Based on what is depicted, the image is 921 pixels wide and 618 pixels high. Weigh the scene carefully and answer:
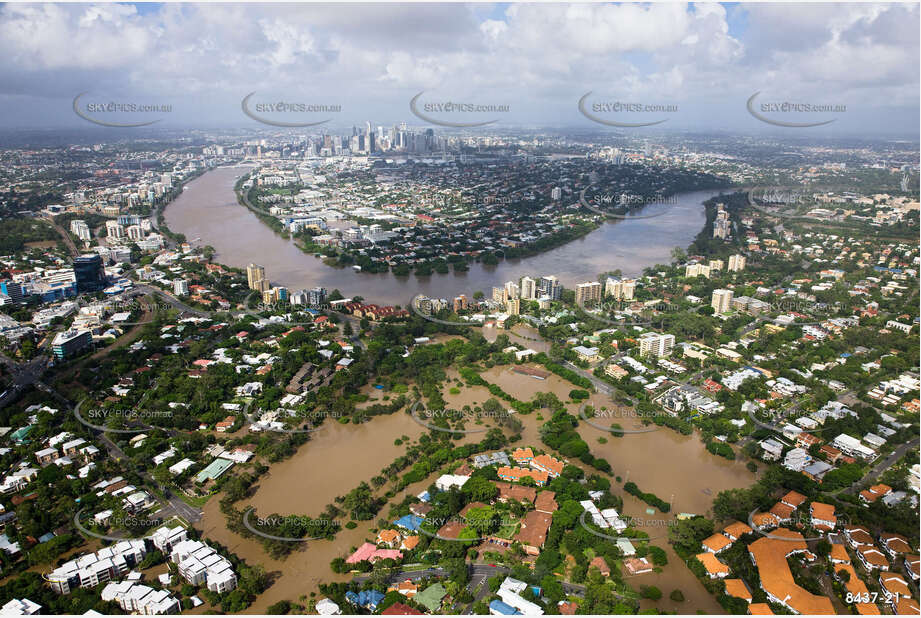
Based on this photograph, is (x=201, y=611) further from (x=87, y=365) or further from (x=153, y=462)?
(x=87, y=365)

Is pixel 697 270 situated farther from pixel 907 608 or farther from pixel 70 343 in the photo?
pixel 70 343

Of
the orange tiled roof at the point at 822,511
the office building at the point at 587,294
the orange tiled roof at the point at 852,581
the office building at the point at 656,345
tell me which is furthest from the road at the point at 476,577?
the office building at the point at 587,294

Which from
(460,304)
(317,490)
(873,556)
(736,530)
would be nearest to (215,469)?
(317,490)

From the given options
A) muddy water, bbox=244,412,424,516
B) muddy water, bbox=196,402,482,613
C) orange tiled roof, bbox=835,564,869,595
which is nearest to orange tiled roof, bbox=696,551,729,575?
orange tiled roof, bbox=835,564,869,595

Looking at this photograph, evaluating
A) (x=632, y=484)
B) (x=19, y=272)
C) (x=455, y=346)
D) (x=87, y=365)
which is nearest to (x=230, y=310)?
(x=87, y=365)

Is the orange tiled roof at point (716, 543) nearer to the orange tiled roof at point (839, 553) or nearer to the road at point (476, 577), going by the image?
the orange tiled roof at point (839, 553)

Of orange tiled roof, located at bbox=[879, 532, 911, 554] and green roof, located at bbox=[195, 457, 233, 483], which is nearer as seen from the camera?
orange tiled roof, located at bbox=[879, 532, 911, 554]

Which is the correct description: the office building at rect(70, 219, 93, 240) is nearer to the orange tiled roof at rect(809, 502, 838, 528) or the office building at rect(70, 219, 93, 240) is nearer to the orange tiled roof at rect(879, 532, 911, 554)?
the orange tiled roof at rect(809, 502, 838, 528)
